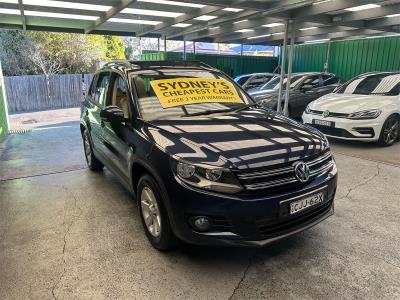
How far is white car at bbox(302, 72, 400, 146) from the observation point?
6.08 metres

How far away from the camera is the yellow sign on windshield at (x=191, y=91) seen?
128 inches

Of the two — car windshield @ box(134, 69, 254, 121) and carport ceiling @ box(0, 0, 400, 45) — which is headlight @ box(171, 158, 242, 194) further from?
carport ceiling @ box(0, 0, 400, 45)

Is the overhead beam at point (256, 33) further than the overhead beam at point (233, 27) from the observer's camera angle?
Yes

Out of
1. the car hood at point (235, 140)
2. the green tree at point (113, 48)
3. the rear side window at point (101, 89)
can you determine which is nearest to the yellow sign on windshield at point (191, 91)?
the car hood at point (235, 140)

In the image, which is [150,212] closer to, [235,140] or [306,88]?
[235,140]

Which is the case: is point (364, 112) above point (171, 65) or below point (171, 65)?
below

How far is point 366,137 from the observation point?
6.14 m

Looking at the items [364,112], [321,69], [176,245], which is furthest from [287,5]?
[321,69]

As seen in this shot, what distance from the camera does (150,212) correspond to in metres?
2.85

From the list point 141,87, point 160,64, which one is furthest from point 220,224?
point 160,64

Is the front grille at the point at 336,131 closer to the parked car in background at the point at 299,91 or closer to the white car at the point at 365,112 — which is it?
the white car at the point at 365,112

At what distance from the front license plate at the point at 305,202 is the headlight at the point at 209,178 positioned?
476 mm

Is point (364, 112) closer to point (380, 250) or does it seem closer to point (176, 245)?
point (380, 250)

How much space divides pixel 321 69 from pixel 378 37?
243 cm
